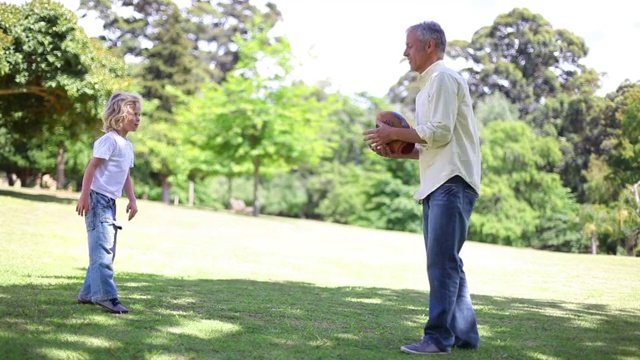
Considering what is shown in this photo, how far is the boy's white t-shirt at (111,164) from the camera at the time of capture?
5.32 metres

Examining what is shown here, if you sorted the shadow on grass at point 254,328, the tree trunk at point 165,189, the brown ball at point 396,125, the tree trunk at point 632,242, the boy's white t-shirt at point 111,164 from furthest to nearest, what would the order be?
the tree trunk at point 165,189 < the tree trunk at point 632,242 < the boy's white t-shirt at point 111,164 < the brown ball at point 396,125 < the shadow on grass at point 254,328

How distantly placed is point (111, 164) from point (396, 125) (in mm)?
2410

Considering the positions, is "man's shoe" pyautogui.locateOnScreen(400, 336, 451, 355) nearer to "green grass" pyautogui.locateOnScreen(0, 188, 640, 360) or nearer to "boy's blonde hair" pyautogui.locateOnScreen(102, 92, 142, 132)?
"green grass" pyautogui.locateOnScreen(0, 188, 640, 360)

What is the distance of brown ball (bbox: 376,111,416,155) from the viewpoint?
15.1 feet

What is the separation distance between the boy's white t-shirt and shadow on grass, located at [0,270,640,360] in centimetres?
97

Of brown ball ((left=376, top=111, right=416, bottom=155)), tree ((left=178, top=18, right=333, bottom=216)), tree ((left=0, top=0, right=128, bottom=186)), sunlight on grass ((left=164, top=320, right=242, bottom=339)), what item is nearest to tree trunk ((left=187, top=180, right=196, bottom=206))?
tree ((left=178, top=18, right=333, bottom=216))

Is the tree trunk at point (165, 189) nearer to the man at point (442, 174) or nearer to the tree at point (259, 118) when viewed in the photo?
the tree at point (259, 118)

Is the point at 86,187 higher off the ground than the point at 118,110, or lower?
lower

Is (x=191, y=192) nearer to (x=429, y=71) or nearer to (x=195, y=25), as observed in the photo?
(x=195, y=25)

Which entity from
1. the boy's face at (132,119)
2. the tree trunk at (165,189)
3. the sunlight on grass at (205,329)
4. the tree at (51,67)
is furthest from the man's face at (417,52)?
the tree trunk at (165,189)

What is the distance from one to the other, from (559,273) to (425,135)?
13.7m

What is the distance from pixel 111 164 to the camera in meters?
5.42

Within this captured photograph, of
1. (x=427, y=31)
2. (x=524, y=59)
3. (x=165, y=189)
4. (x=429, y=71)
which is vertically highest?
(x=524, y=59)

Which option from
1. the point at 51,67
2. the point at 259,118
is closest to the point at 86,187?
the point at 51,67
